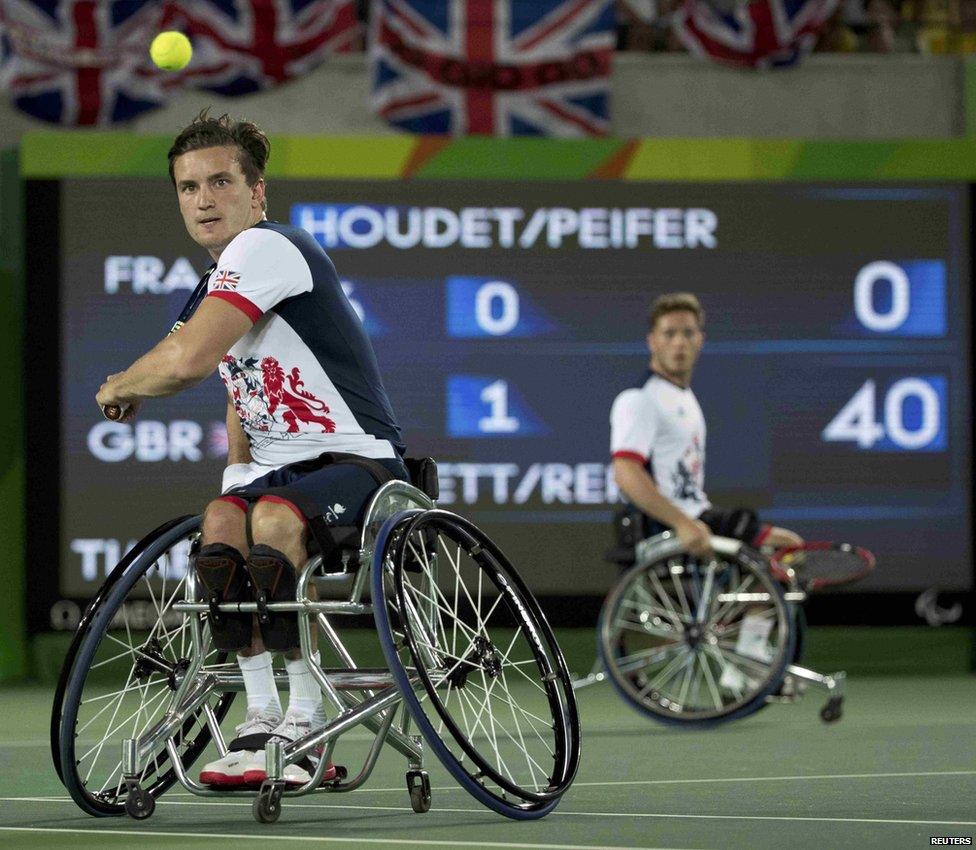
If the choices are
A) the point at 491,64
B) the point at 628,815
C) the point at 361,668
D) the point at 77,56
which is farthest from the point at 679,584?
the point at 77,56

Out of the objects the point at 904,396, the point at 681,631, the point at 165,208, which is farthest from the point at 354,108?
the point at 681,631

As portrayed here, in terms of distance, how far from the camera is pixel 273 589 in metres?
3.89

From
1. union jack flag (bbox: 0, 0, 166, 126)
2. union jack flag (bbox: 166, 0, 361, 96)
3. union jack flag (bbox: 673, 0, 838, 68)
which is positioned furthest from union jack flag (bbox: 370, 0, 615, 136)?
union jack flag (bbox: 0, 0, 166, 126)

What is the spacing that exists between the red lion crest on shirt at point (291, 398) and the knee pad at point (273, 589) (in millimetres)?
353

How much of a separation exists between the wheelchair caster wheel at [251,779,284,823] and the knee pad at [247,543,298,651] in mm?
260

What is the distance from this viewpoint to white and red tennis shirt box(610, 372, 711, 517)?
6.84 meters

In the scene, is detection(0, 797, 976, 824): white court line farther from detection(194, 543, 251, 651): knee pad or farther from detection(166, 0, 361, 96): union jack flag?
detection(166, 0, 361, 96): union jack flag

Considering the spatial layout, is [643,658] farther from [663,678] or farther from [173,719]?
[173,719]

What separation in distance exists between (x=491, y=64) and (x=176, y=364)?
221 inches

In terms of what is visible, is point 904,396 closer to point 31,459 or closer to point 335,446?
point 31,459

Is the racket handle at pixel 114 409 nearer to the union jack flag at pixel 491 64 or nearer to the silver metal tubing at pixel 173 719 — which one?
the silver metal tubing at pixel 173 719

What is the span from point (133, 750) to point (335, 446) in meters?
0.72

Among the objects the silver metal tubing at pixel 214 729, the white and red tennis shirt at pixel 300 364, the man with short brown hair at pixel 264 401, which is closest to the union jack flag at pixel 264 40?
the man with short brown hair at pixel 264 401

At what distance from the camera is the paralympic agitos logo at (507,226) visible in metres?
8.38
